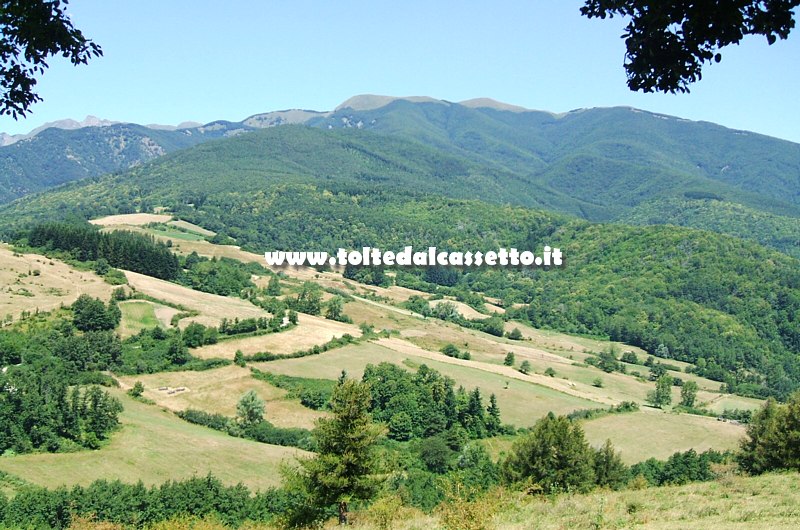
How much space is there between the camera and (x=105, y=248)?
316 feet

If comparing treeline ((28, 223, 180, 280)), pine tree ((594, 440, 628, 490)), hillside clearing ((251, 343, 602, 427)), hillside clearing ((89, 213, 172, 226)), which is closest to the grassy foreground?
pine tree ((594, 440, 628, 490))

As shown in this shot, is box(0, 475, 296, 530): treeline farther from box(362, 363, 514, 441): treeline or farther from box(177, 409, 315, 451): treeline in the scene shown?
box(362, 363, 514, 441): treeline

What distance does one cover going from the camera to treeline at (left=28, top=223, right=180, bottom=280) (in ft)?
314

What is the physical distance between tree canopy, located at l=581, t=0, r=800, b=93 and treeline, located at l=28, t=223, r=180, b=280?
95738 mm

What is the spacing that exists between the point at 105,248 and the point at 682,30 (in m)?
98.2

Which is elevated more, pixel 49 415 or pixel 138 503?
pixel 49 415

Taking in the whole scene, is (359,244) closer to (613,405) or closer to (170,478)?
(613,405)

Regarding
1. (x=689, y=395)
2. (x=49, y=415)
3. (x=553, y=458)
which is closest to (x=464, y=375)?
(x=689, y=395)

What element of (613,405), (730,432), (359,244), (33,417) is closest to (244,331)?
(33,417)

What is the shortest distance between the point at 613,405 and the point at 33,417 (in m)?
55.9

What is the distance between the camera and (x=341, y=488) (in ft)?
79.7

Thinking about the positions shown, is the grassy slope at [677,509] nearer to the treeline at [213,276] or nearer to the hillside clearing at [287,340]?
the hillside clearing at [287,340]

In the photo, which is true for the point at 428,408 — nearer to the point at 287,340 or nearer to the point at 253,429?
the point at 253,429

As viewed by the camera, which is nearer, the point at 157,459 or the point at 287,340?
the point at 157,459
